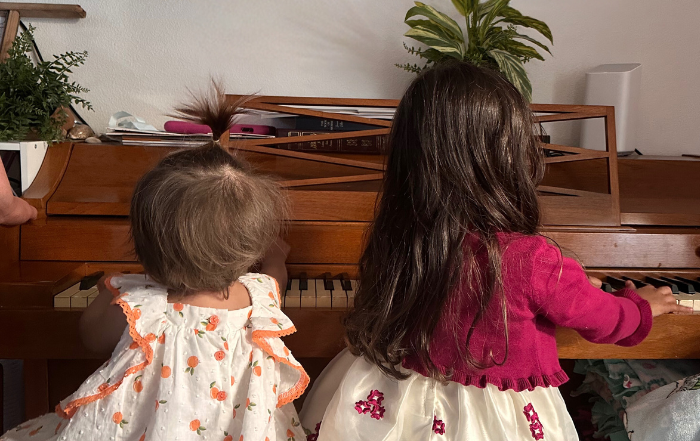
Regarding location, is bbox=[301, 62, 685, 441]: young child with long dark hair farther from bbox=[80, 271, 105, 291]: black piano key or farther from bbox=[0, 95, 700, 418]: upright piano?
bbox=[80, 271, 105, 291]: black piano key

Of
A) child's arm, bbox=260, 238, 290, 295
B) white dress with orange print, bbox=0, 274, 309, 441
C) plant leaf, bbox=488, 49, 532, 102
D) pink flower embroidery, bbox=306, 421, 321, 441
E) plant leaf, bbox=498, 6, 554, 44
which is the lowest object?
pink flower embroidery, bbox=306, 421, 321, 441

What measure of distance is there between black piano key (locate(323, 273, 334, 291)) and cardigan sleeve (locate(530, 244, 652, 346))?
0.51 meters

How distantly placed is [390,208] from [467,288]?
221mm

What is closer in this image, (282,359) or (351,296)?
(282,359)

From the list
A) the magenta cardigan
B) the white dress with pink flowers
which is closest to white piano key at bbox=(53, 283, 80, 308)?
the white dress with pink flowers

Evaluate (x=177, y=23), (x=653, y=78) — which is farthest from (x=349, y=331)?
(x=653, y=78)

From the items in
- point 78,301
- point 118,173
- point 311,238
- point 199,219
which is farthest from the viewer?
point 118,173

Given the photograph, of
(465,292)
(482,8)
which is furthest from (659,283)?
(482,8)

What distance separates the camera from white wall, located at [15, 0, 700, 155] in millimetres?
2135

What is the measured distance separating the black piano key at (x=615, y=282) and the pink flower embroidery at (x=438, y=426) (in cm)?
61

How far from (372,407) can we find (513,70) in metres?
1.09

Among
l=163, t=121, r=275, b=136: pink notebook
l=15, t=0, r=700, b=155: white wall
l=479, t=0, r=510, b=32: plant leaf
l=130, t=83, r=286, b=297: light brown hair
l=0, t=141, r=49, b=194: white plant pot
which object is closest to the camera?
l=130, t=83, r=286, b=297: light brown hair

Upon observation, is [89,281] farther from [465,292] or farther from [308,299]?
[465,292]

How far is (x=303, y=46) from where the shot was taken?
218 centimetres
